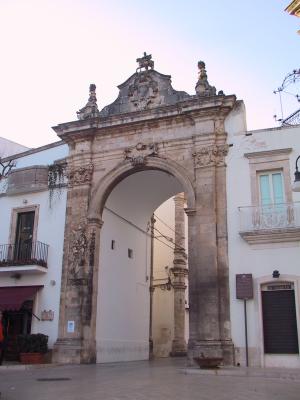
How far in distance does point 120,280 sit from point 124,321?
59.8 inches

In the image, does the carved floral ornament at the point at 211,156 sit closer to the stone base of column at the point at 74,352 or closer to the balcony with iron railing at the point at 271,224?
the balcony with iron railing at the point at 271,224

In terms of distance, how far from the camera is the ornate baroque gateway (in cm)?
1435

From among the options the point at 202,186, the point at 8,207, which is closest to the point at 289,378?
the point at 202,186

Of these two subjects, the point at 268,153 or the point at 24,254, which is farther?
the point at 24,254

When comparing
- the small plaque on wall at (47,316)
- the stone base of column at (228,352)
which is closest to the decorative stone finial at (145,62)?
the small plaque on wall at (47,316)

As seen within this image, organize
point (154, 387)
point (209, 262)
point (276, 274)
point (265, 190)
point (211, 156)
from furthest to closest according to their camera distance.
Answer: point (211, 156), point (265, 190), point (209, 262), point (276, 274), point (154, 387)

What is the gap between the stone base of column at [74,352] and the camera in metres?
15.1

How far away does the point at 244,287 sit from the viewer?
13.8 m

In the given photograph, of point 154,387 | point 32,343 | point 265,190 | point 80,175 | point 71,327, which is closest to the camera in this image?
point 154,387

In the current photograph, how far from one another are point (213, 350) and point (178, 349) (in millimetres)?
9604

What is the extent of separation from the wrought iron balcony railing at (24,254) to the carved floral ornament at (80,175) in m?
2.49

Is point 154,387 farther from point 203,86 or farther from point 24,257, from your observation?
point 203,86

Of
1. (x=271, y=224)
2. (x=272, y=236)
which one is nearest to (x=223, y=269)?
(x=272, y=236)

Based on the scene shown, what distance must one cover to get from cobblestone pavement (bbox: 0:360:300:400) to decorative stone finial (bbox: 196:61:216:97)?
8.97m
